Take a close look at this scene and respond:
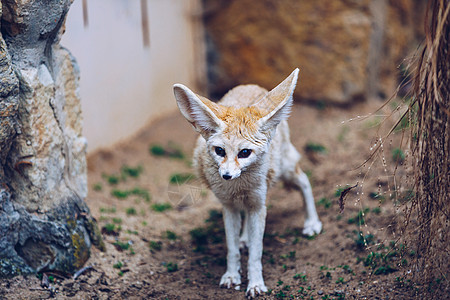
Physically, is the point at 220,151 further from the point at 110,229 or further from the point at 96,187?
the point at 96,187

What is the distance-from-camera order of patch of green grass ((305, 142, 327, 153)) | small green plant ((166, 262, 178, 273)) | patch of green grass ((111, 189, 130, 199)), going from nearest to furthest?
small green plant ((166, 262, 178, 273)), patch of green grass ((111, 189, 130, 199)), patch of green grass ((305, 142, 327, 153))

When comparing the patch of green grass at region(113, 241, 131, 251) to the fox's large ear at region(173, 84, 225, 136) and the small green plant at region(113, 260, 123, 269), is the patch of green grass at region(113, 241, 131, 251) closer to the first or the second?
the small green plant at region(113, 260, 123, 269)

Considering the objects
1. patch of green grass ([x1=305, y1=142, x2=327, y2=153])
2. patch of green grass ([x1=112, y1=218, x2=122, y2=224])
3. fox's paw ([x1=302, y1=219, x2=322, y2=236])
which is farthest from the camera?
patch of green grass ([x1=305, y1=142, x2=327, y2=153])

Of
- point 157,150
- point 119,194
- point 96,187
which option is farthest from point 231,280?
point 157,150

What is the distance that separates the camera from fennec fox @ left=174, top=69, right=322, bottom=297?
3.63 meters

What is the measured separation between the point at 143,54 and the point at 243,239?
3.78m

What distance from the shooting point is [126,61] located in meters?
7.21

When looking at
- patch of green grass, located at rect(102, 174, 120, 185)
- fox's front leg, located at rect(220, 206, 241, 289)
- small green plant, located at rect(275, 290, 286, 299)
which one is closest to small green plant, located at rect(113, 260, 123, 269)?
fox's front leg, located at rect(220, 206, 241, 289)

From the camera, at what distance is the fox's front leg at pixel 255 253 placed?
410cm

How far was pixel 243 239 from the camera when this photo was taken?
5055 mm

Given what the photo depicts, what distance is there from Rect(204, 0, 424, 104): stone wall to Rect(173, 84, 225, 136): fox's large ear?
4846 millimetres

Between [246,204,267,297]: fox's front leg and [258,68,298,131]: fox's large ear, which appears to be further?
[246,204,267,297]: fox's front leg

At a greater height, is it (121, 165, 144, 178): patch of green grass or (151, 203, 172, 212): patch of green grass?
(121, 165, 144, 178): patch of green grass

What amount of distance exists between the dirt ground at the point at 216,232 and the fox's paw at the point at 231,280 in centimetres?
5
